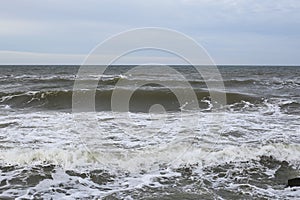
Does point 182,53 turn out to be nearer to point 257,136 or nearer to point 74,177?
point 74,177

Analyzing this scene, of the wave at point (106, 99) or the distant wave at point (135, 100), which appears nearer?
the distant wave at point (135, 100)

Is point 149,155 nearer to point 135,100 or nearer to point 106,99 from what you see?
point 135,100

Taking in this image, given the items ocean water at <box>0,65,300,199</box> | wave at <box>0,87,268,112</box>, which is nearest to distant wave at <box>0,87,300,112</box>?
wave at <box>0,87,268,112</box>

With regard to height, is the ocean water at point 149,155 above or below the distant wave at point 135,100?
below

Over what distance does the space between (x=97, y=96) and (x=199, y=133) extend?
369 inches

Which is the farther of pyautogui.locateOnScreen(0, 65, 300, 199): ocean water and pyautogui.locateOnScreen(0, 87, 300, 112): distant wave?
pyautogui.locateOnScreen(0, 87, 300, 112): distant wave

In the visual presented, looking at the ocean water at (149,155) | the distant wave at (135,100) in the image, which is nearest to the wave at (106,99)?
the distant wave at (135,100)

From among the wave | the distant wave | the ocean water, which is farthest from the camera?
the wave

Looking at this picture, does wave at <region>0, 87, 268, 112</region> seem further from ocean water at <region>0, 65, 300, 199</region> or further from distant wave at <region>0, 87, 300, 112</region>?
ocean water at <region>0, 65, 300, 199</region>

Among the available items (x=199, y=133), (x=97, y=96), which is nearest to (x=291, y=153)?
(x=199, y=133)

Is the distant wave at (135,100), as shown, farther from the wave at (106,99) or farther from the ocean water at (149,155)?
the ocean water at (149,155)

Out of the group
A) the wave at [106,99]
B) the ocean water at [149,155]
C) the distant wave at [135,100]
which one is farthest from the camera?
the wave at [106,99]

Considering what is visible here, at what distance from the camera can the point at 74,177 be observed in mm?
5953

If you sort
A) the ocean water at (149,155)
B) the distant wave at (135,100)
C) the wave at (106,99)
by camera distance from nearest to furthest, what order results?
the ocean water at (149,155), the distant wave at (135,100), the wave at (106,99)
